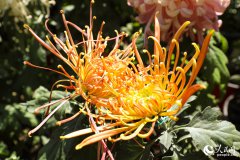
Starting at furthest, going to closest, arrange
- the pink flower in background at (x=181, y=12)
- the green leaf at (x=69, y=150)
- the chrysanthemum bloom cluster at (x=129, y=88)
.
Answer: the pink flower in background at (x=181, y=12) < the green leaf at (x=69, y=150) < the chrysanthemum bloom cluster at (x=129, y=88)

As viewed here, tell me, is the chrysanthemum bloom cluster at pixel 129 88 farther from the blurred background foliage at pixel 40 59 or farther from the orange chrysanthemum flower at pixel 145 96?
the blurred background foliage at pixel 40 59

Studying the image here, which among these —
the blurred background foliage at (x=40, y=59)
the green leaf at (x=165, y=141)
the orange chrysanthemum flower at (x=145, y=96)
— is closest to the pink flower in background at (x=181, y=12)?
the blurred background foliage at (x=40, y=59)

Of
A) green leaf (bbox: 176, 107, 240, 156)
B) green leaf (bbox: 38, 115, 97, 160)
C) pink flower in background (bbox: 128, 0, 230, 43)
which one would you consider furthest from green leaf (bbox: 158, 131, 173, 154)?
pink flower in background (bbox: 128, 0, 230, 43)

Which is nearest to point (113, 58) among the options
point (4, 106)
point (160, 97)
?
point (160, 97)

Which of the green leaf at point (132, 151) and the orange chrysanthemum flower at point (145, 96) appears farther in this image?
the green leaf at point (132, 151)

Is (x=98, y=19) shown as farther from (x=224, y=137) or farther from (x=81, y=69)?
(x=224, y=137)
